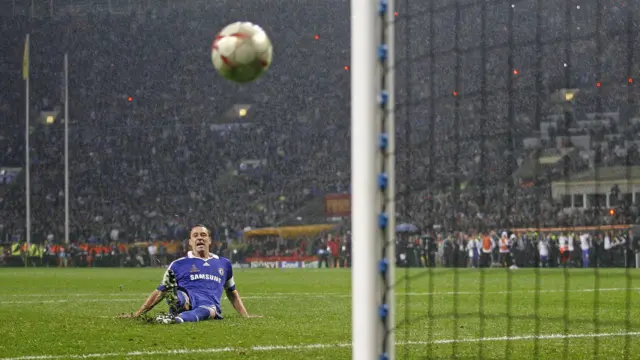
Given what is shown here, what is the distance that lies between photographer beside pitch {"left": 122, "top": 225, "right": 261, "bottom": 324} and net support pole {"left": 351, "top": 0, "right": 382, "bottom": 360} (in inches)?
235

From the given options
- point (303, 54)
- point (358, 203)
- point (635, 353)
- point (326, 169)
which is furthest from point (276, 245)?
point (358, 203)

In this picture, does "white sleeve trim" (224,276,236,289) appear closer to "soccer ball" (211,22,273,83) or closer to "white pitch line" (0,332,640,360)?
"white pitch line" (0,332,640,360)

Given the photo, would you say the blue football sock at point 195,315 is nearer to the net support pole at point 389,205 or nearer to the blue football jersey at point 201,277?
the blue football jersey at point 201,277

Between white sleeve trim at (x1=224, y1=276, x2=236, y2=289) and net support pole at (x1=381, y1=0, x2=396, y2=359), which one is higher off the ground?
net support pole at (x1=381, y1=0, x2=396, y2=359)

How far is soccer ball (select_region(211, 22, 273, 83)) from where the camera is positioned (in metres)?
8.37

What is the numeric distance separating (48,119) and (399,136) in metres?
22.7

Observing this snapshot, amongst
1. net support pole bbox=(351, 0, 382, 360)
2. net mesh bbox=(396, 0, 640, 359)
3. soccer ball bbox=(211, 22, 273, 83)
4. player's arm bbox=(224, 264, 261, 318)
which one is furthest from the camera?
net mesh bbox=(396, 0, 640, 359)

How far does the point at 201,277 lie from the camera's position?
10.6 m

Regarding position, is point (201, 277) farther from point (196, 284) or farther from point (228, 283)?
point (228, 283)

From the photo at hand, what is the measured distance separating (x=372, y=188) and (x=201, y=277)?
20.5ft

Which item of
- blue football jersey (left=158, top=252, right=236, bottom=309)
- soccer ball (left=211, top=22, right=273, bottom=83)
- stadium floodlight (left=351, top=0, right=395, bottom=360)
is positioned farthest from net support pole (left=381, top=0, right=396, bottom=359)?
blue football jersey (left=158, top=252, right=236, bottom=309)

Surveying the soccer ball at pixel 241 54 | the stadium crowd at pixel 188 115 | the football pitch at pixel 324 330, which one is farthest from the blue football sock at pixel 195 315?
the stadium crowd at pixel 188 115

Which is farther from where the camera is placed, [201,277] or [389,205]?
[201,277]

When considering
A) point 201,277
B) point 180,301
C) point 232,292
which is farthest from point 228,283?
point 180,301
